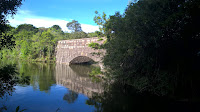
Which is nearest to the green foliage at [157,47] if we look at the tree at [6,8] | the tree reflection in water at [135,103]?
the tree reflection in water at [135,103]

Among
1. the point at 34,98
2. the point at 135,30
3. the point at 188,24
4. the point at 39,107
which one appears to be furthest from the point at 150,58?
the point at 34,98

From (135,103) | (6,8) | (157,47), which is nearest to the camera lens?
(6,8)

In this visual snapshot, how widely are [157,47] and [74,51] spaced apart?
17.4 meters

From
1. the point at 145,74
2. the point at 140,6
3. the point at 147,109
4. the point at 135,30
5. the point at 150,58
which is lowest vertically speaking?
the point at 147,109

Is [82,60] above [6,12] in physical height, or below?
below

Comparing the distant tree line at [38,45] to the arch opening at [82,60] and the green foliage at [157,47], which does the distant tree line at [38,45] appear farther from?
the green foliage at [157,47]

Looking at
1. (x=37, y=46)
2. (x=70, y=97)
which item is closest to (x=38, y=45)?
(x=37, y=46)

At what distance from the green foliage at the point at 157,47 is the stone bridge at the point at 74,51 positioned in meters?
11.5

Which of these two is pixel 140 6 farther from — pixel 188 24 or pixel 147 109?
pixel 147 109

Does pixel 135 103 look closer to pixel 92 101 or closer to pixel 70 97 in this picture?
pixel 92 101

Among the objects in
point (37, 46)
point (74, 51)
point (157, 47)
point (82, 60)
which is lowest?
point (82, 60)

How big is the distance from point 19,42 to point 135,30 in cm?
3300

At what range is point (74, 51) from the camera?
24.2m

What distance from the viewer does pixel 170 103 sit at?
25.6 feet
